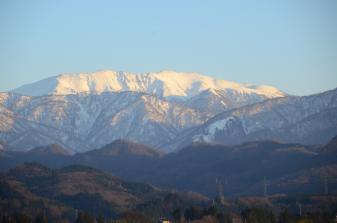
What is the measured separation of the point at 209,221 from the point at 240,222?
643 cm

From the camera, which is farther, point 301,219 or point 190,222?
point 190,222

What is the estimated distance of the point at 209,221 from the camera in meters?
196

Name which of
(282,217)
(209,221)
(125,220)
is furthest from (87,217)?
(282,217)

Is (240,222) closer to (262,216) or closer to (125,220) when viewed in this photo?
(262,216)

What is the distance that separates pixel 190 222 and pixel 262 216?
44.7 feet

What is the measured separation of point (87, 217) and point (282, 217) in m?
36.1

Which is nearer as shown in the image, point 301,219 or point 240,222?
point 301,219

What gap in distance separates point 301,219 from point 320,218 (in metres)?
6.88

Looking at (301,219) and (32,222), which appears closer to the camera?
(301,219)

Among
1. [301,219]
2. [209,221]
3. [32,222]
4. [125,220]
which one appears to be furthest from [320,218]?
[32,222]

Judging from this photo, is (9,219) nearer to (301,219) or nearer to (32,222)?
(32,222)

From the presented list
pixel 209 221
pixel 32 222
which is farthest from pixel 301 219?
pixel 32 222

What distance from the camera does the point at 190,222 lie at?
198000 millimetres

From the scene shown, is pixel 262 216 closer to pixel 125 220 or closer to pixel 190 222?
pixel 190 222
